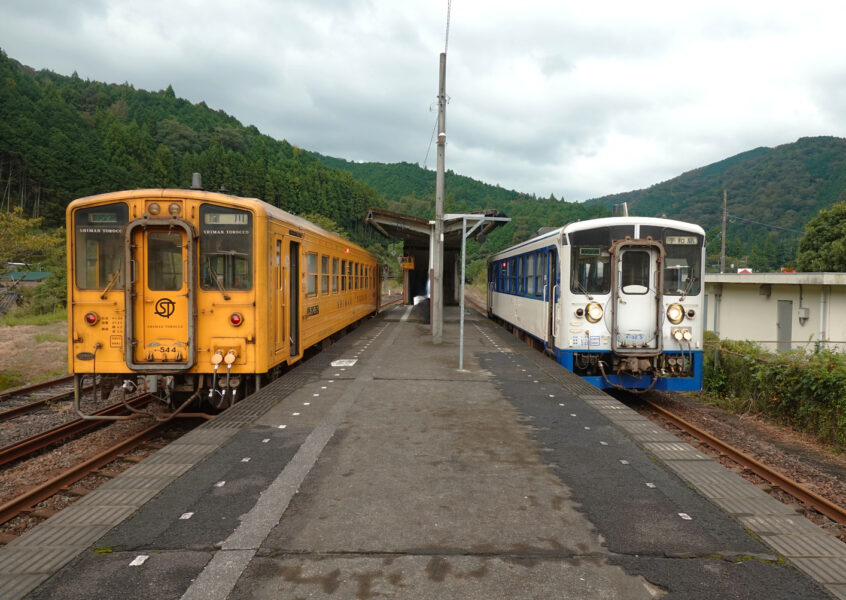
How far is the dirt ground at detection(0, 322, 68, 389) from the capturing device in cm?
1177

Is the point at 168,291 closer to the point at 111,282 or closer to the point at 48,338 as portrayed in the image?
the point at 111,282

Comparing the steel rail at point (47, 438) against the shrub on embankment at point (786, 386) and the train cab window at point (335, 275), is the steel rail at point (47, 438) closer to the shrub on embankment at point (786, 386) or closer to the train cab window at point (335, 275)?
the train cab window at point (335, 275)

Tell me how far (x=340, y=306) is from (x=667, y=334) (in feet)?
27.1

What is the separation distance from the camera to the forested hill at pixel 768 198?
94188 mm

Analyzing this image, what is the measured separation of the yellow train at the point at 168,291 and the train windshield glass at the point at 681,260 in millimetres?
6676

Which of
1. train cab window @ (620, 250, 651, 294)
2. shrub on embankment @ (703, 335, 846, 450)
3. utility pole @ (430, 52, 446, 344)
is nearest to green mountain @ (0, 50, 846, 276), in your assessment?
utility pole @ (430, 52, 446, 344)

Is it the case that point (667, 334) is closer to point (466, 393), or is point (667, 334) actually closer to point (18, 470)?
point (466, 393)

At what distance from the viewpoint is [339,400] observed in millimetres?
7590

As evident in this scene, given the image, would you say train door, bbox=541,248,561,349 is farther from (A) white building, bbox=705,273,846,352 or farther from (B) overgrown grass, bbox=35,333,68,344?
(B) overgrown grass, bbox=35,333,68,344

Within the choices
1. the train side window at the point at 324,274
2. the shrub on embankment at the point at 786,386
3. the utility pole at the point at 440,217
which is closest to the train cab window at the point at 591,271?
the shrub on embankment at the point at 786,386

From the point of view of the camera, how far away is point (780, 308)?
1720cm

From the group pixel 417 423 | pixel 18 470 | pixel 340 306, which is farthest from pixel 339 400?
pixel 340 306

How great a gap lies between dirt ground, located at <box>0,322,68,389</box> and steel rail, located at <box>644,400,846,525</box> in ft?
41.8

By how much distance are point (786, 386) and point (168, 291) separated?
32.8 ft
